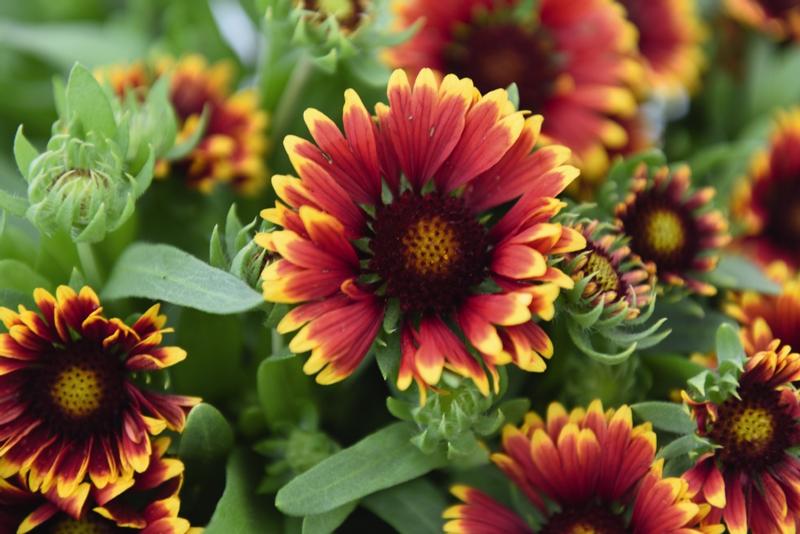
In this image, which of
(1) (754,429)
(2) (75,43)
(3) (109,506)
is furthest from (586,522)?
(2) (75,43)

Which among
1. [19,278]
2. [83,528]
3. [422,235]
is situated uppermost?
[422,235]

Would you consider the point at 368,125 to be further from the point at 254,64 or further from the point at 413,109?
the point at 254,64

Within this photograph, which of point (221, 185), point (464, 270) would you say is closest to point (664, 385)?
point (464, 270)

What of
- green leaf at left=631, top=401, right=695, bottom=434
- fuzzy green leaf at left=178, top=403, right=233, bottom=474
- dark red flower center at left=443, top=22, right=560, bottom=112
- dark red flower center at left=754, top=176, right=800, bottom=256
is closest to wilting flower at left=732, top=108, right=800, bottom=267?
dark red flower center at left=754, top=176, right=800, bottom=256

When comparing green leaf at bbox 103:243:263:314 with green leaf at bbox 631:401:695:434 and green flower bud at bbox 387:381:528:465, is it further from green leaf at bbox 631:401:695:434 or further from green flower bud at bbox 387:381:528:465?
green leaf at bbox 631:401:695:434

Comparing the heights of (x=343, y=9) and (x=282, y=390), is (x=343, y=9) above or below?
above

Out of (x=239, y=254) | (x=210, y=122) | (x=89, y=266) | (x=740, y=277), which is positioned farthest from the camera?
(x=210, y=122)

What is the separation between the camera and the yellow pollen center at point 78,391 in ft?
2.35

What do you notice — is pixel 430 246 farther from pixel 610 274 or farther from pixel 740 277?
pixel 740 277

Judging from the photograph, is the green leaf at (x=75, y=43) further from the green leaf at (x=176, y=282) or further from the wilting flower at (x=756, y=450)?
the wilting flower at (x=756, y=450)

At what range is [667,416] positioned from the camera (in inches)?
28.3

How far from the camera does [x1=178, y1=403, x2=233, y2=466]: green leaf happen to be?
0.69 meters

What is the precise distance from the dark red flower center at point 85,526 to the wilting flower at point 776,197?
65cm

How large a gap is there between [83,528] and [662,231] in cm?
51
